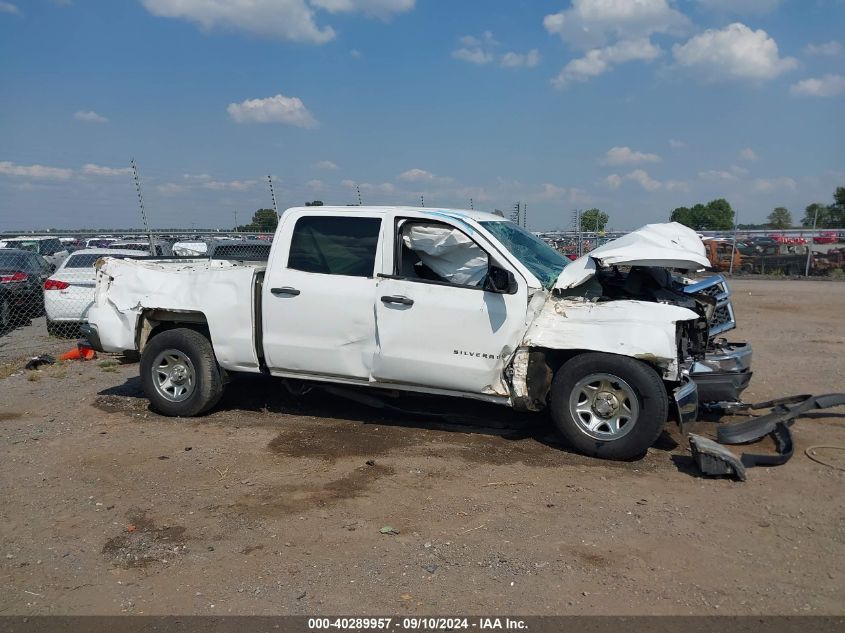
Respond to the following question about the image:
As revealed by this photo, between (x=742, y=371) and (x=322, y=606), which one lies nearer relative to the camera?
(x=322, y=606)

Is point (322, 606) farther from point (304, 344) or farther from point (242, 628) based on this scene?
point (304, 344)

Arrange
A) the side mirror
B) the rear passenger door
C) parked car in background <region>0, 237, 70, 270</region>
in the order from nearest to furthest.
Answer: the side mirror → the rear passenger door → parked car in background <region>0, 237, 70, 270</region>

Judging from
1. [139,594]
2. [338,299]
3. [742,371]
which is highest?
[338,299]

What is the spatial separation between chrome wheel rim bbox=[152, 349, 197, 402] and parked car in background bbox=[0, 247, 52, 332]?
717 cm

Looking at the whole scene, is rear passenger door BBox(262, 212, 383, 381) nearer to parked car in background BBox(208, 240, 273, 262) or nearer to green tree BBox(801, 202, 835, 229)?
parked car in background BBox(208, 240, 273, 262)

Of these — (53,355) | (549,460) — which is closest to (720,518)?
(549,460)

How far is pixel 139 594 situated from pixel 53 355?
7.82m

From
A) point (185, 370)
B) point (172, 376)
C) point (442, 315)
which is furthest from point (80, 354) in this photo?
point (442, 315)

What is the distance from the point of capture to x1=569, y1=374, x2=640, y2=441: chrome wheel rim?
211 inches

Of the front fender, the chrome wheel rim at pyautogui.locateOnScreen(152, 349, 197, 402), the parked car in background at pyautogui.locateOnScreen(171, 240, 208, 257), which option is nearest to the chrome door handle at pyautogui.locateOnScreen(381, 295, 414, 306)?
the front fender

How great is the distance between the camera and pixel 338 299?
6.15 metres

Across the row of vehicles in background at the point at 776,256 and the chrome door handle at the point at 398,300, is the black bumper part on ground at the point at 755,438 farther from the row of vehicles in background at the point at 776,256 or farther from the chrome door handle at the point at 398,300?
the row of vehicles in background at the point at 776,256

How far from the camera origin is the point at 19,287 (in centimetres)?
1303

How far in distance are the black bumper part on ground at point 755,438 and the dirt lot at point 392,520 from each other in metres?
0.12
